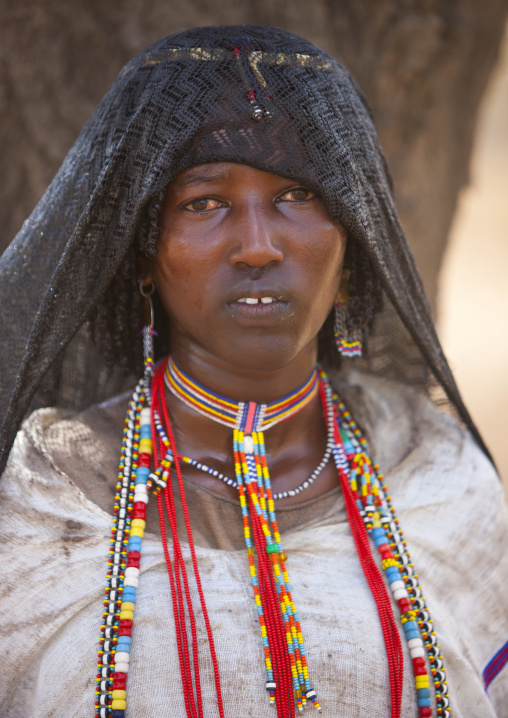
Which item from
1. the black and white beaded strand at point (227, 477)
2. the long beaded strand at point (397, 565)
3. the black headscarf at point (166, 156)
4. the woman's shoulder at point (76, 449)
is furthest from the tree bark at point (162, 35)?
the long beaded strand at point (397, 565)

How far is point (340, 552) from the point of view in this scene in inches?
81.3

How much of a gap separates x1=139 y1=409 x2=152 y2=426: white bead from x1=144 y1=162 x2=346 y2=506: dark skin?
0.72ft

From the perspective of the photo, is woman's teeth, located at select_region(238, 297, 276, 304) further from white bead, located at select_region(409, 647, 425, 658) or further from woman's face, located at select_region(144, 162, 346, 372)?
white bead, located at select_region(409, 647, 425, 658)

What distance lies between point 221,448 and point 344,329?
0.50 meters

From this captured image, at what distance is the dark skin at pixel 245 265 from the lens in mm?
1862

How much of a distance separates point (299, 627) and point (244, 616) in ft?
0.45

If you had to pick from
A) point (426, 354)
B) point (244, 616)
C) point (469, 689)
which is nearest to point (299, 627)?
point (244, 616)

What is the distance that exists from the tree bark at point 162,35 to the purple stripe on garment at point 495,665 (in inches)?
76.2

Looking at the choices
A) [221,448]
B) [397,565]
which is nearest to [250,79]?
[221,448]

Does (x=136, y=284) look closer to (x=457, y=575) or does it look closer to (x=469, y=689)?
(x=457, y=575)

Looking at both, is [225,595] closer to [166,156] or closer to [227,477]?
[227,477]

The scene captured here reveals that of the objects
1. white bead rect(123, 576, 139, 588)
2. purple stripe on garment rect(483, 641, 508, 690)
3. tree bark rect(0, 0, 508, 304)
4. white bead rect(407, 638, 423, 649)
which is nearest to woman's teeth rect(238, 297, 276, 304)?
white bead rect(123, 576, 139, 588)

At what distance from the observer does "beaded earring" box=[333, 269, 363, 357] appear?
7.26 ft

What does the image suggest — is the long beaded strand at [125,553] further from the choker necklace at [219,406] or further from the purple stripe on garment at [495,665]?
the purple stripe on garment at [495,665]
